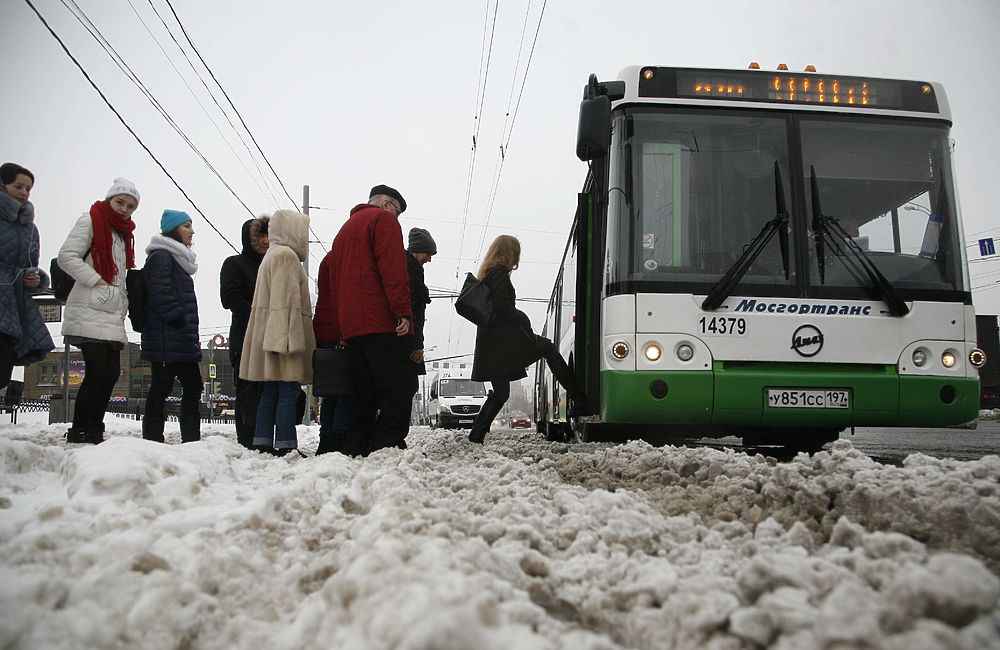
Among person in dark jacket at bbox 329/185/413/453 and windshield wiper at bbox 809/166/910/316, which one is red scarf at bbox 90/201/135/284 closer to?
person in dark jacket at bbox 329/185/413/453

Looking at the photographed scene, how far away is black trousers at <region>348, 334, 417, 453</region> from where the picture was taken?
5.16m

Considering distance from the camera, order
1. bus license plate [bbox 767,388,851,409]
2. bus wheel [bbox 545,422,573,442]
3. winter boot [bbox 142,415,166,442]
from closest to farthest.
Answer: bus license plate [bbox 767,388,851,409] → winter boot [bbox 142,415,166,442] → bus wheel [bbox 545,422,573,442]

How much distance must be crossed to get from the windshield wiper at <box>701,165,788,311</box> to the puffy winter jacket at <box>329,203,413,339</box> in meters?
2.23

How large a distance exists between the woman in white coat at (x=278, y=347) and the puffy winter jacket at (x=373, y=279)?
0.48 m

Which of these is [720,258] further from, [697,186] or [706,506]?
[706,506]

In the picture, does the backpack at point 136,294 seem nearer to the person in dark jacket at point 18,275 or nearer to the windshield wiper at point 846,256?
the person in dark jacket at point 18,275

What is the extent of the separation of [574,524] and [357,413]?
11.2ft

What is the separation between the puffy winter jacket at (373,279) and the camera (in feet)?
16.8

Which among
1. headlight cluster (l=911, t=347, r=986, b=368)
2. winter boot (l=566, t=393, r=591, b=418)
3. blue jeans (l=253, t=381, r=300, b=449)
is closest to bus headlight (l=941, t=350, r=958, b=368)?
headlight cluster (l=911, t=347, r=986, b=368)

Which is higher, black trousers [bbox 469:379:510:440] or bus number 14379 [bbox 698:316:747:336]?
bus number 14379 [bbox 698:316:747:336]

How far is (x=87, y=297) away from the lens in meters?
5.38

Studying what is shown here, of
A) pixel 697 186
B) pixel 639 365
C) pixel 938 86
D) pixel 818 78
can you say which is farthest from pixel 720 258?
pixel 938 86

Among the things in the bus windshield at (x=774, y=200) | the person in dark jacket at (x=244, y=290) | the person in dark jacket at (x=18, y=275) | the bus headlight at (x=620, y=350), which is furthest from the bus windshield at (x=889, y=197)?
the person in dark jacket at (x=18, y=275)

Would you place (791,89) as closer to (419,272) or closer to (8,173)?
(419,272)
